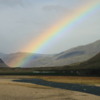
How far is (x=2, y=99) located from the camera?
134ft

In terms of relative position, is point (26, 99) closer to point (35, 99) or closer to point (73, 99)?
point (35, 99)

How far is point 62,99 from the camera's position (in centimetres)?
4456

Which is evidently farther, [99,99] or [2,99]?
[99,99]

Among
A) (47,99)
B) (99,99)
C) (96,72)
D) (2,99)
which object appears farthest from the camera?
(96,72)

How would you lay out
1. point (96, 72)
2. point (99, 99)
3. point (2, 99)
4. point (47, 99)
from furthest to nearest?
point (96, 72)
point (99, 99)
point (47, 99)
point (2, 99)

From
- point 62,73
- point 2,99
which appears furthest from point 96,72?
point 2,99

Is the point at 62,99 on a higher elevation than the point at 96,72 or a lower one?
lower

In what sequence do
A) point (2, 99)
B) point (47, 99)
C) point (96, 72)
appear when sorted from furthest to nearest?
point (96, 72) < point (47, 99) < point (2, 99)

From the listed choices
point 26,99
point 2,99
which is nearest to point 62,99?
point 26,99

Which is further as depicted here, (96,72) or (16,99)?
(96,72)

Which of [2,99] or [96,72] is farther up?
[96,72]

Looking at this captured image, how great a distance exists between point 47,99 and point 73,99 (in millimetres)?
4694

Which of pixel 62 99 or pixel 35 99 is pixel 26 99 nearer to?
pixel 35 99

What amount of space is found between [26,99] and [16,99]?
5.19 feet
